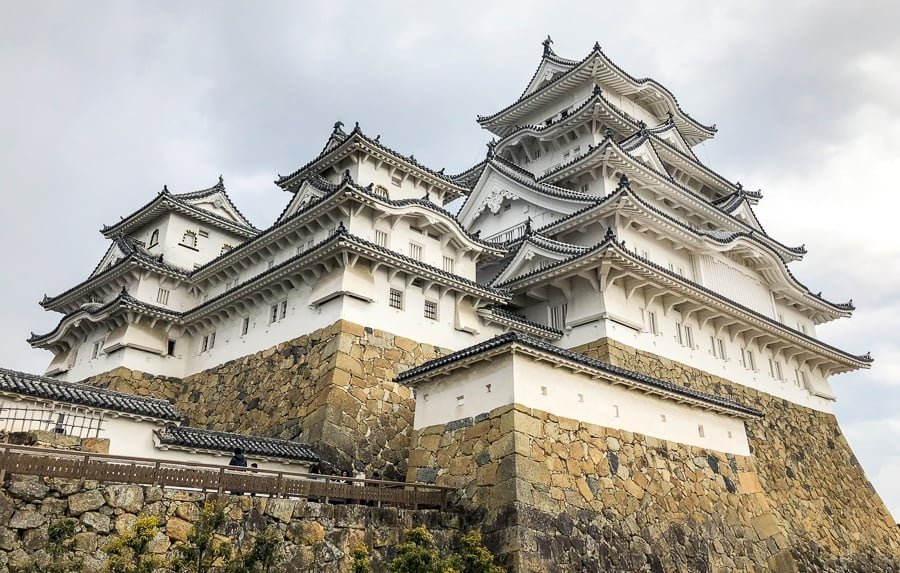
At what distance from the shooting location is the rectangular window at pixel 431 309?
20203mm

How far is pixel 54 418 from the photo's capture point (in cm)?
1273

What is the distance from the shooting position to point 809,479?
82.4ft

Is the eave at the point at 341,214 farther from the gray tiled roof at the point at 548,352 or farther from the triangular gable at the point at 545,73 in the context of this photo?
the triangular gable at the point at 545,73

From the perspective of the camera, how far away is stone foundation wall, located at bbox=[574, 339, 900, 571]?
21.0m

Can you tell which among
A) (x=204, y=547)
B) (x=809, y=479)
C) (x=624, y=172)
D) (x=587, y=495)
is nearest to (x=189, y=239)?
(x=624, y=172)

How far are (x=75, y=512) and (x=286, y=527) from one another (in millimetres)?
2925

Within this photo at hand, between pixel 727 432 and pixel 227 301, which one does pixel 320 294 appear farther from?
pixel 727 432

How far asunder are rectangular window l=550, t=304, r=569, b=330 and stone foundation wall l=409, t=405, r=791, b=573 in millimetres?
7477

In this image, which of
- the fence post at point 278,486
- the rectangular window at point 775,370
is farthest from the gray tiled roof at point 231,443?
the rectangular window at point 775,370

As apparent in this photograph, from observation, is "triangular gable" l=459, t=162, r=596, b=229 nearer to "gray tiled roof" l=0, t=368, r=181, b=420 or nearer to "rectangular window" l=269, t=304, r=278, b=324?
"rectangular window" l=269, t=304, r=278, b=324

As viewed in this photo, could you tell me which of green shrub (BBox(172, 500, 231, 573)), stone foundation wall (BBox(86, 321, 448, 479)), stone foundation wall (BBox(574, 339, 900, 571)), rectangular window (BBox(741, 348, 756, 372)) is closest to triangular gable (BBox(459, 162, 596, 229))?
stone foundation wall (BBox(574, 339, 900, 571))

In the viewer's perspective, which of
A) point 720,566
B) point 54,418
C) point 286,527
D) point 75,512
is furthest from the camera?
point 720,566

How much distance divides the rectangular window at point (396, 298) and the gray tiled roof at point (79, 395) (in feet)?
23.0

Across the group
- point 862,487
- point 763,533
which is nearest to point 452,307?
point 763,533
